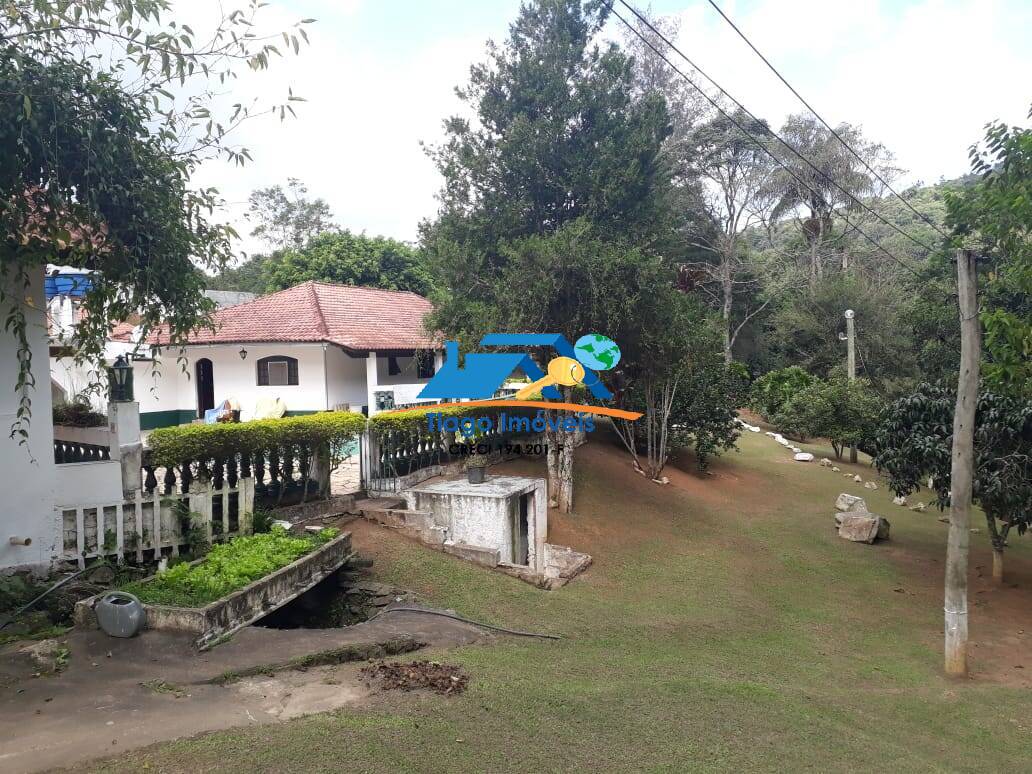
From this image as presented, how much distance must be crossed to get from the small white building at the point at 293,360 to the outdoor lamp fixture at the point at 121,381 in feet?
36.4

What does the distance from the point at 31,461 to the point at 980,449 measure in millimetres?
12330

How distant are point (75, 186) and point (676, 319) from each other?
9560 mm

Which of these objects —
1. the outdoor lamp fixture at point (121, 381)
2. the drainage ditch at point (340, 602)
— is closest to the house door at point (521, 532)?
the drainage ditch at point (340, 602)

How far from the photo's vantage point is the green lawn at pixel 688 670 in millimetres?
4109

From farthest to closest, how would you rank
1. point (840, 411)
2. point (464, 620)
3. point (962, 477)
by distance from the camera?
point (840, 411)
point (962, 477)
point (464, 620)

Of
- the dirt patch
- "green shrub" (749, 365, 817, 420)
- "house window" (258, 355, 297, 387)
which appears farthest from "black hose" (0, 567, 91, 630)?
"green shrub" (749, 365, 817, 420)

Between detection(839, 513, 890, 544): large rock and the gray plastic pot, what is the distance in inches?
488

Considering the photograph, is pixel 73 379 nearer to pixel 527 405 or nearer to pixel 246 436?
pixel 246 436

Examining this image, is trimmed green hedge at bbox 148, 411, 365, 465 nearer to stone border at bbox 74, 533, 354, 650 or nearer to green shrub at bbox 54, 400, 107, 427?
green shrub at bbox 54, 400, 107, 427

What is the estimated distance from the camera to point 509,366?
1367 centimetres

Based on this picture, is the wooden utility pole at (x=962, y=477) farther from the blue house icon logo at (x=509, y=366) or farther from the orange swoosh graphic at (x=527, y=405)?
the orange swoosh graphic at (x=527, y=405)

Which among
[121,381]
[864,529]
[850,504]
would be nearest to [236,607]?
[121,381]

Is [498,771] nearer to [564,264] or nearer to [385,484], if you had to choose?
[385,484]

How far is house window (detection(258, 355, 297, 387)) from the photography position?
20.1 meters
